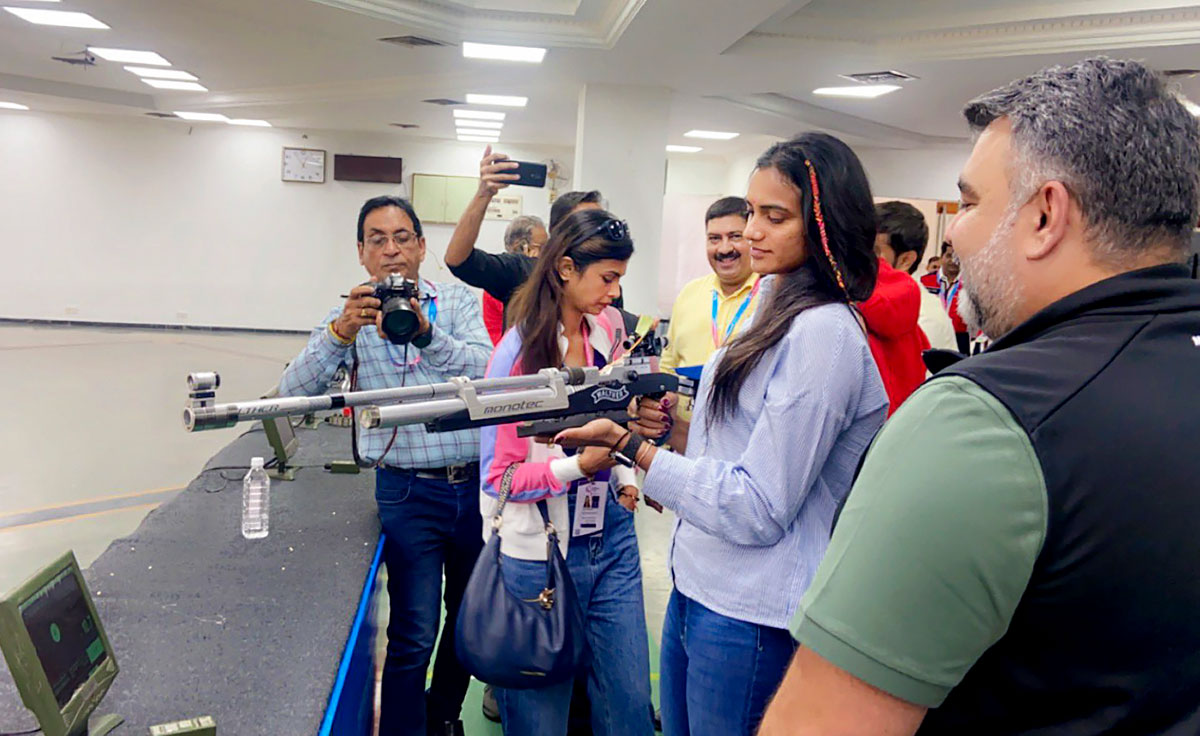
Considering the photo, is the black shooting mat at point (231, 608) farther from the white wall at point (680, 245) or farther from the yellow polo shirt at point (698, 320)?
the white wall at point (680, 245)

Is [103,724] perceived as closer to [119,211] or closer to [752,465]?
[752,465]

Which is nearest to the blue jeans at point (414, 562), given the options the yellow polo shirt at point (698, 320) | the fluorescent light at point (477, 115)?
the yellow polo shirt at point (698, 320)

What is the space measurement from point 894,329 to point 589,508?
40.2 inches

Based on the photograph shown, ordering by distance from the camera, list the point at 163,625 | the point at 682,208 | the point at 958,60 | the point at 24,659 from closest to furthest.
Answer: the point at 24,659
the point at 163,625
the point at 958,60
the point at 682,208

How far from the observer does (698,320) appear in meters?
2.79

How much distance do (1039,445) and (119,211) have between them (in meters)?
13.1

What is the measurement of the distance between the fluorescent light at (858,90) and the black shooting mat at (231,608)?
5.84 m

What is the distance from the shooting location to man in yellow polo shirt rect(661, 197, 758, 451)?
2717 millimetres

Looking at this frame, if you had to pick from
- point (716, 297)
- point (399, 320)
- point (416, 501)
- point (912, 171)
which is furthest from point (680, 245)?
point (399, 320)

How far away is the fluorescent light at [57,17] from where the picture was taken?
5676mm

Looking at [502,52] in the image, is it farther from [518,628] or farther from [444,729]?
[518,628]

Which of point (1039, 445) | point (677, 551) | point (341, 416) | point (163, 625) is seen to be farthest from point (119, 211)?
point (1039, 445)

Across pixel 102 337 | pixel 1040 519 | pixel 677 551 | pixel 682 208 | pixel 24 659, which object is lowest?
pixel 102 337

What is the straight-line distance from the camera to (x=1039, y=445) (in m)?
0.58
